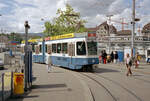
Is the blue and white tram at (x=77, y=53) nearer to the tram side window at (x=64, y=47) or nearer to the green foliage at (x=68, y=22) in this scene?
the tram side window at (x=64, y=47)

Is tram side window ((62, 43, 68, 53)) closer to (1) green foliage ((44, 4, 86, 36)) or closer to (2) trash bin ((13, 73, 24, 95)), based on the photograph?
(2) trash bin ((13, 73, 24, 95))

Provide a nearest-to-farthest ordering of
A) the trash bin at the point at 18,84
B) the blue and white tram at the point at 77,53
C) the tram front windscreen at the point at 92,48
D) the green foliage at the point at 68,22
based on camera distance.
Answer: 1. the trash bin at the point at 18,84
2. the blue and white tram at the point at 77,53
3. the tram front windscreen at the point at 92,48
4. the green foliage at the point at 68,22

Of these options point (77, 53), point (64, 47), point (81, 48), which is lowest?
point (77, 53)

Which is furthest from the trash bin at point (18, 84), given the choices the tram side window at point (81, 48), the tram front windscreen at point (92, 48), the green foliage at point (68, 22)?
the green foliage at point (68, 22)

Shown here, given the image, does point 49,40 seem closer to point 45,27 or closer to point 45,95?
point 45,95

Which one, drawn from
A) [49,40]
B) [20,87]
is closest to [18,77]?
[20,87]

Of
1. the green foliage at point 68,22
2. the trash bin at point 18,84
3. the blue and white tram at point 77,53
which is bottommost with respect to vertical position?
the trash bin at point 18,84

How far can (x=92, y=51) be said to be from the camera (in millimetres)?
16625

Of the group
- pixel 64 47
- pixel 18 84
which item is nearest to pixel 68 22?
pixel 64 47

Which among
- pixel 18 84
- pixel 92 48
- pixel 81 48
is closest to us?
pixel 18 84

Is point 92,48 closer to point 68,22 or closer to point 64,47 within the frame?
point 64,47

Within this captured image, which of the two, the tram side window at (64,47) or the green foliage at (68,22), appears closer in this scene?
the tram side window at (64,47)

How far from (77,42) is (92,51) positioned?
4.58 ft

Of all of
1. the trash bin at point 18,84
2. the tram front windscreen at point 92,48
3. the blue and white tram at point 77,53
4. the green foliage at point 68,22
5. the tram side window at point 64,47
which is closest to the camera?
the trash bin at point 18,84
